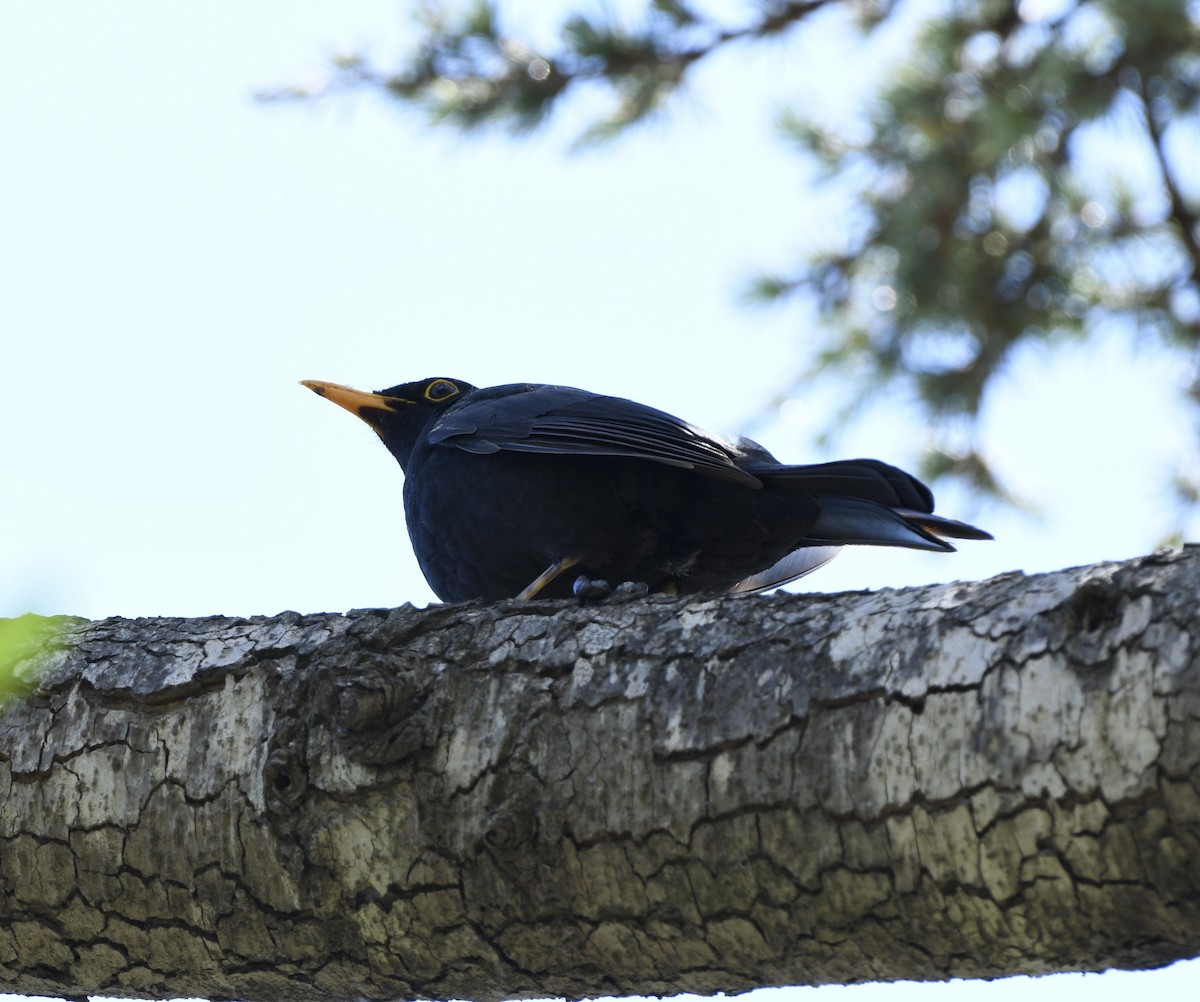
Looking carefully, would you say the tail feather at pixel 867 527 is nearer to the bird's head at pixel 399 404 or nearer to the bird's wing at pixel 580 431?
the bird's wing at pixel 580 431

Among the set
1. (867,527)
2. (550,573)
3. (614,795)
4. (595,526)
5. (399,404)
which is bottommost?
(614,795)

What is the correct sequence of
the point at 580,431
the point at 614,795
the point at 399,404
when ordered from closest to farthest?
the point at 614,795, the point at 580,431, the point at 399,404

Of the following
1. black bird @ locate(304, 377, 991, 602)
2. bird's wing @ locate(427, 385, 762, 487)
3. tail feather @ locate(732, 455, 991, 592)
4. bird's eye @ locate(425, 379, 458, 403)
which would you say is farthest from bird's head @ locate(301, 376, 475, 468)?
tail feather @ locate(732, 455, 991, 592)

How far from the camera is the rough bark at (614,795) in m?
2.02

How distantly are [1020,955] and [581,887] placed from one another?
71cm

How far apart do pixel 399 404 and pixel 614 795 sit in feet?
9.84

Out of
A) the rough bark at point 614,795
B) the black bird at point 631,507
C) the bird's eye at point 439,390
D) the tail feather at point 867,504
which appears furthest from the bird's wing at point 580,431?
the rough bark at point 614,795

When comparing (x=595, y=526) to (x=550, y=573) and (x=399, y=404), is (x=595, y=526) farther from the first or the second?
(x=399, y=404)

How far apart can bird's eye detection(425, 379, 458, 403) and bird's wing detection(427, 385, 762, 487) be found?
45 centimetres

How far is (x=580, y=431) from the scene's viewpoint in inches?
162

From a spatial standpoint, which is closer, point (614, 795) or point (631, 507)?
point (614, 795)

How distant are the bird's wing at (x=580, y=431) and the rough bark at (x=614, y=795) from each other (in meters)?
1.26

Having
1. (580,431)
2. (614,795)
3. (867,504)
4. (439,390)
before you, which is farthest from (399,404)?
(614,795)

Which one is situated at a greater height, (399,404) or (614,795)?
(399,404)
